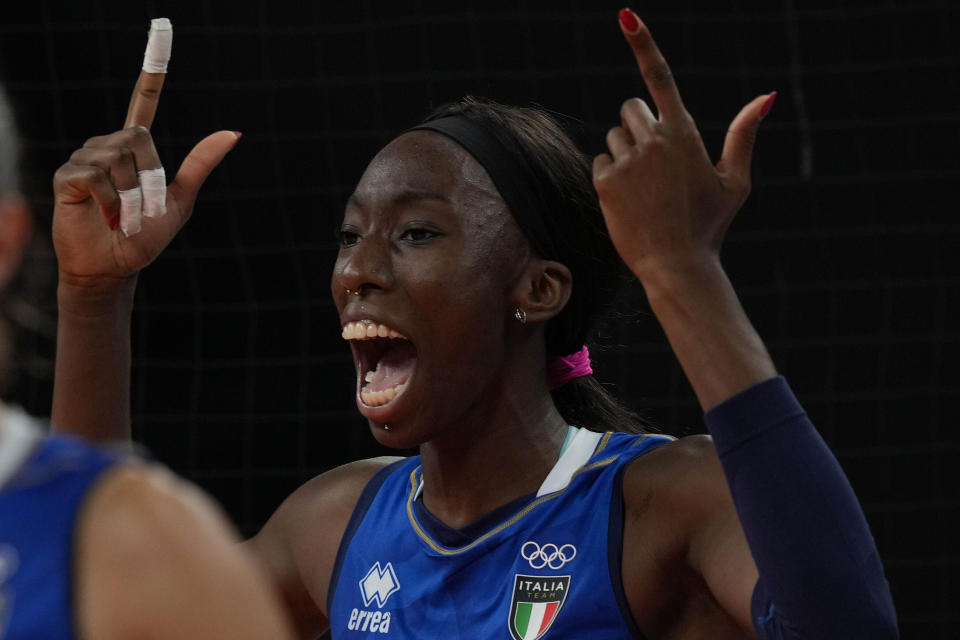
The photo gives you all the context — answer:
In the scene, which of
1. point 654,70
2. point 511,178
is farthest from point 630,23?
Answer: point 511,178

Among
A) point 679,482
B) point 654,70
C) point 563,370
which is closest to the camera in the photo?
point 654,70

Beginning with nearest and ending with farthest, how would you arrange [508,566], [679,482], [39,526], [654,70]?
1. [39,526]
2. [654,70]
3. [679,482]
4. [508,566]

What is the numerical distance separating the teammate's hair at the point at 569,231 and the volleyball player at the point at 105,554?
1180 mm

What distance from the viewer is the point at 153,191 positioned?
1793mm

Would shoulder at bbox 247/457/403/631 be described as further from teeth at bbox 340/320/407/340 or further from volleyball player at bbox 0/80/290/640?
volleyball player at bbox 0/80/290/640

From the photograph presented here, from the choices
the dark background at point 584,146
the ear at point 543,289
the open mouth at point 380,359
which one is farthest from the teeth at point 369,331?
the dark background at point 584,146

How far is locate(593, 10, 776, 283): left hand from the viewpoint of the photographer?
1.43 meters

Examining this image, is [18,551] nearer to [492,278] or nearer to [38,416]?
[492,278]

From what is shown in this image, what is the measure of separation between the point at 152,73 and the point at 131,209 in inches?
7.0

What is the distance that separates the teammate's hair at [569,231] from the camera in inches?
78.6

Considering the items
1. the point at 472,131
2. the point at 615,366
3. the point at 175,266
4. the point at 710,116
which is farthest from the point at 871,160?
the point at 472,131

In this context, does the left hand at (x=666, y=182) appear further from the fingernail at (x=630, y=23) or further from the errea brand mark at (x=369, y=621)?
the errea brand mark at (x=369, y=621)

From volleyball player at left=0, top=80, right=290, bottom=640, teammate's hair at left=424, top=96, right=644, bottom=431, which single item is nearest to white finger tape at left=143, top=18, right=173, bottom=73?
teammate's hair at left=424, top=96, right=644, bottom=431

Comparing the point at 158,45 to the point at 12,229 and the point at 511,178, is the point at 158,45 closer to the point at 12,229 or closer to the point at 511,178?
the point at 511,178
